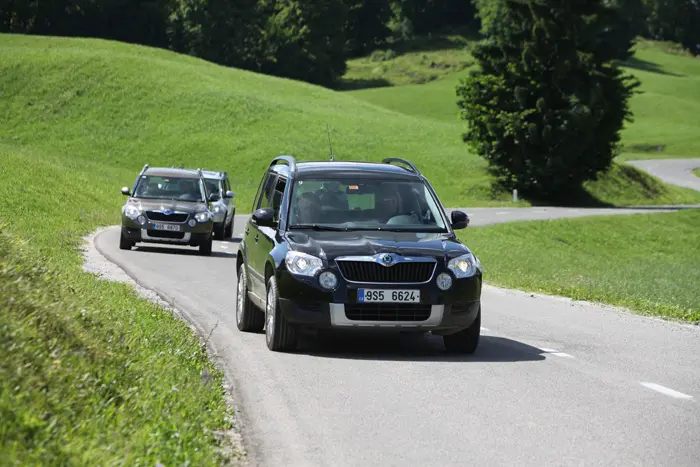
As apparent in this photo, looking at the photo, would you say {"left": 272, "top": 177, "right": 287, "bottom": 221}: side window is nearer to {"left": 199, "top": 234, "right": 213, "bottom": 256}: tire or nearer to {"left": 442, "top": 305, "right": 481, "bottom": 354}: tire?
{"left": 442, "top": 305, "right": 481, "bottom": 354}: tire

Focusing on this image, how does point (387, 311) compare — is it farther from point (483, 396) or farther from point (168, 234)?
Result: point (168, 234)

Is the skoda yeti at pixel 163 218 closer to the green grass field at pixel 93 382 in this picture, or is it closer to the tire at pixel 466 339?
the green grass field at pixel 93 382

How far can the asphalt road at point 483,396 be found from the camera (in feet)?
24.0

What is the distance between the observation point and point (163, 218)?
26047mm

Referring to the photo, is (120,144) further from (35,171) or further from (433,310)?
(433,310)

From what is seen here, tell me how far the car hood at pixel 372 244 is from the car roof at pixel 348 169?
3.25 feet

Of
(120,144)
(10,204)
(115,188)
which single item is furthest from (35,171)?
(120,144)

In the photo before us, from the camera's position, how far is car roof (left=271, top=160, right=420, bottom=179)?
12797 mm

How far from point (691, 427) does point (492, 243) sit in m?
28.5

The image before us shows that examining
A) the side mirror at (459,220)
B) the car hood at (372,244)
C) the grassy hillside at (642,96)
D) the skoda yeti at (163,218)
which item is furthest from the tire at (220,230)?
the grassy hillside at (642,96)

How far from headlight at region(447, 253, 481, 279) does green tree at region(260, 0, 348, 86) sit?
11525 cm

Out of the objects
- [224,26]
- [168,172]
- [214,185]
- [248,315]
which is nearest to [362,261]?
[248,315]

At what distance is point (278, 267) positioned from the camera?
11.4 meters

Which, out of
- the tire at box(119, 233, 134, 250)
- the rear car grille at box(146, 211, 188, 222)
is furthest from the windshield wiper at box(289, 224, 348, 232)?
the tire at box(119, 233, 134, 250)
